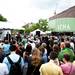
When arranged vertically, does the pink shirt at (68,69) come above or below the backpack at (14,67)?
above

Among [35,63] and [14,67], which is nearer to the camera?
[14,67]

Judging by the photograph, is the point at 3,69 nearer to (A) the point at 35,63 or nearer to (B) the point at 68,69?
(A) the point at 35,63

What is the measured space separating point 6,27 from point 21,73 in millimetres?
14186

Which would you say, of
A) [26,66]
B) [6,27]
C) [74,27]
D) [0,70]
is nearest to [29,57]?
[26,66]

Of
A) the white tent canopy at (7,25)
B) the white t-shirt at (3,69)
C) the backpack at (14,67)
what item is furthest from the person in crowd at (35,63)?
the white tent canopy at (7,25)

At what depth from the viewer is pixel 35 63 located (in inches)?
389

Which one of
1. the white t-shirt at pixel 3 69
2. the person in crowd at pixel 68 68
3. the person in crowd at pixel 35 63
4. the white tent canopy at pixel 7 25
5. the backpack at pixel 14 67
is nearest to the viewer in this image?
the person in crowd at pixel 68 68

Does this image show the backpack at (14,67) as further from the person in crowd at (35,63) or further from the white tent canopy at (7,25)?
the white tent canopy at (7,25)

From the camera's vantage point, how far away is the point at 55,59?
836 cm

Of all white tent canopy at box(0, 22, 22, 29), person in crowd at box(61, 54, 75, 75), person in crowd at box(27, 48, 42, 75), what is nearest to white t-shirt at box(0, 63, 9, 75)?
person in crowd at box(27, 48, 42, 75)

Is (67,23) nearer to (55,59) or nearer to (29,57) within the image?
(29,57)

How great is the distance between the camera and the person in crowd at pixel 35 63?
9.84m

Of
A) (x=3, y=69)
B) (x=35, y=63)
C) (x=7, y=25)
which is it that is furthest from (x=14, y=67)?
(x=7, y=25)

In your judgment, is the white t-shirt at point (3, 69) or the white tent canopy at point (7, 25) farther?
the white tent canopy at point (7, 25)
